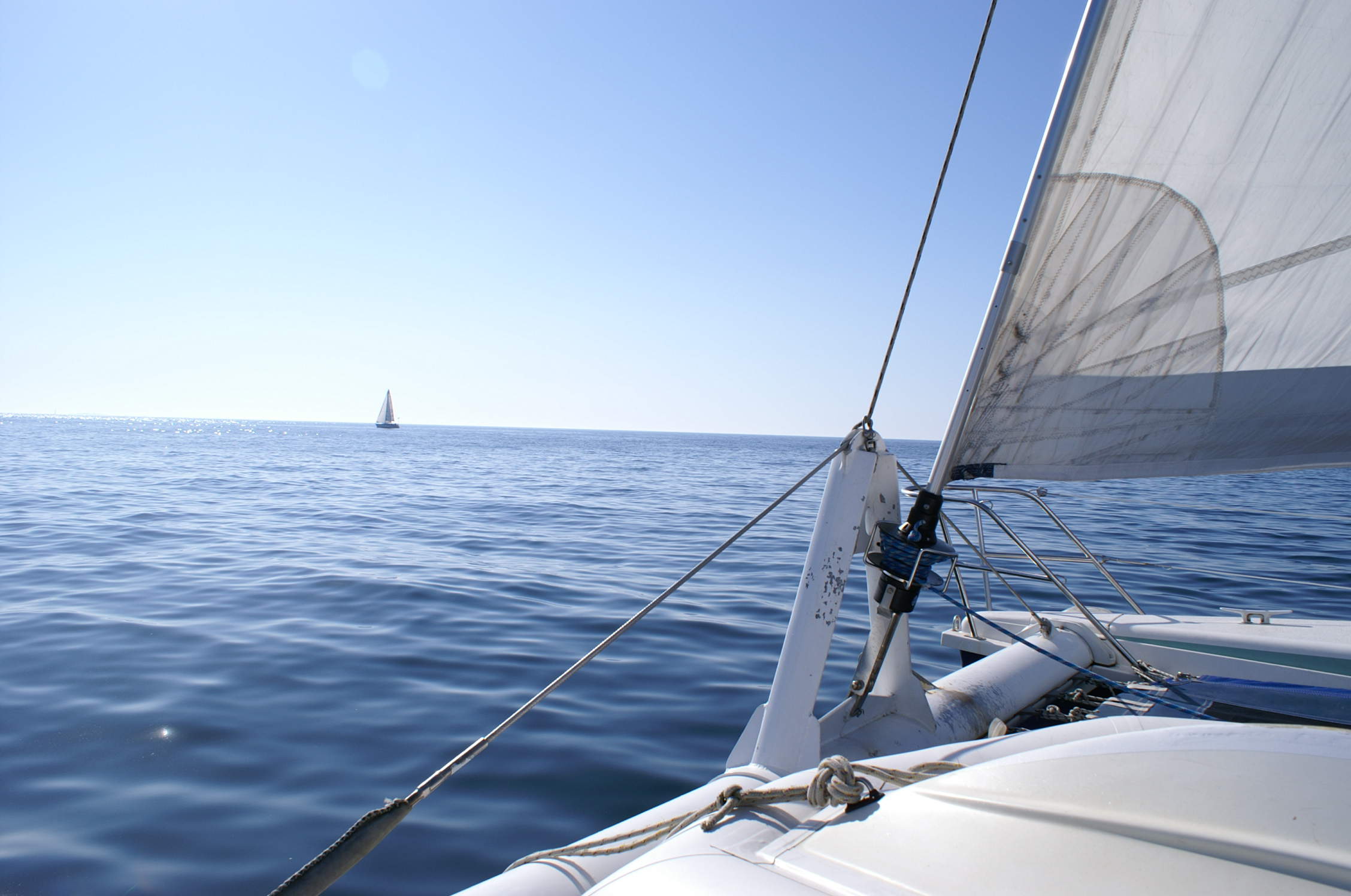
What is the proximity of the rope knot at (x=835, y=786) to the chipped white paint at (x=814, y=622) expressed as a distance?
638mm

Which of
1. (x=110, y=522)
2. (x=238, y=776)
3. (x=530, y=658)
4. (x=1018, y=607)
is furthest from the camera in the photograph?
(x=110, y=522)

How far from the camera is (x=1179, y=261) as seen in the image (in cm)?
257

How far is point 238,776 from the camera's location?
3555mm

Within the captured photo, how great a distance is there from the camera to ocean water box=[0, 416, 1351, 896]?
10.2ft

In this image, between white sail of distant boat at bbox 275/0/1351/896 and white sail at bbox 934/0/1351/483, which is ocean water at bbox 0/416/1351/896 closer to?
white sail at bbox 934/0/1351/483

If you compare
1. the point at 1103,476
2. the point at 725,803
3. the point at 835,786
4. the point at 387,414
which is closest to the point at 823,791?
the point at 835,786

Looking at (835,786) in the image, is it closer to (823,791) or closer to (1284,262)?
(823,791)

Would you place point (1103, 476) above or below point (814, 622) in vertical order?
above

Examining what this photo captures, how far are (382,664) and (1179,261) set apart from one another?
17.1ft

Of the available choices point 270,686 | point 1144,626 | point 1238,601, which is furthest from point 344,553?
point 1238,601

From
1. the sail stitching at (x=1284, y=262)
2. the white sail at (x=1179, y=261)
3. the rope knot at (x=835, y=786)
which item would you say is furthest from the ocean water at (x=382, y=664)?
the rope knot at (x=835, y=786)

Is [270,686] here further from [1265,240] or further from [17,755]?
[1265,240]

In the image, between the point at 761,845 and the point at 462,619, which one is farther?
the point at 462,619

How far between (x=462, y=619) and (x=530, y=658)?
1.27 metres
